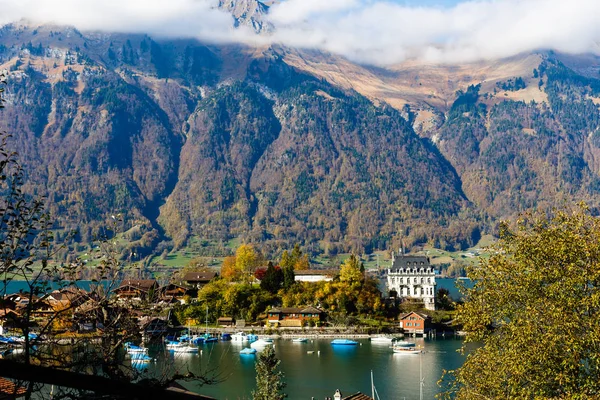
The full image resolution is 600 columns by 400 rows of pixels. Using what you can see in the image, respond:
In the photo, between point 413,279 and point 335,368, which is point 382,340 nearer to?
point 335,368

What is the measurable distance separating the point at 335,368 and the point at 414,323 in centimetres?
2947

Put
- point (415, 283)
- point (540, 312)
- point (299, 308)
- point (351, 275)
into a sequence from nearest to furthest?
1. point (540, 312)
2. point (299, 308)
3. point (351, 275)
4. point (415, 283)

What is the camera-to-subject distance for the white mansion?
363ft

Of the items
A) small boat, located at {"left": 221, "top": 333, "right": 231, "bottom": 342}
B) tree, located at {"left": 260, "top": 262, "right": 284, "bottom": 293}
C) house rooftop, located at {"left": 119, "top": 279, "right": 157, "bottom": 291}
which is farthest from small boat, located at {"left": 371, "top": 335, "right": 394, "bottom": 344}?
house rooftop, located at {"left": 119, "top": 279, "right": 157, "bottom": 291}

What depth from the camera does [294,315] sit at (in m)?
94.5

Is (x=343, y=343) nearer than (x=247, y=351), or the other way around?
(x=247, y=351)

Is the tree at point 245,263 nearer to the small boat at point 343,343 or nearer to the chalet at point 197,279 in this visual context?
the chalet at point 197,279

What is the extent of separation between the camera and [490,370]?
18.4 m

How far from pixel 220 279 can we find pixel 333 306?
18996 millimetres

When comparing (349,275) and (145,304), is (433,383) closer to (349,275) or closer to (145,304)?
(349,275)

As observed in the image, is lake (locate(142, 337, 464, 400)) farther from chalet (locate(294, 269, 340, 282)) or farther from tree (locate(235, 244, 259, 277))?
tree (locate(235, 244, 259, 277))

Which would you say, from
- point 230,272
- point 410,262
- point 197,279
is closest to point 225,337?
point 197,279

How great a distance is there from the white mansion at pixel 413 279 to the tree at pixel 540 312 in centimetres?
9115

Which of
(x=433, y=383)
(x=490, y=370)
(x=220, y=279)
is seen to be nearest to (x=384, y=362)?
(x=433, y=383)
